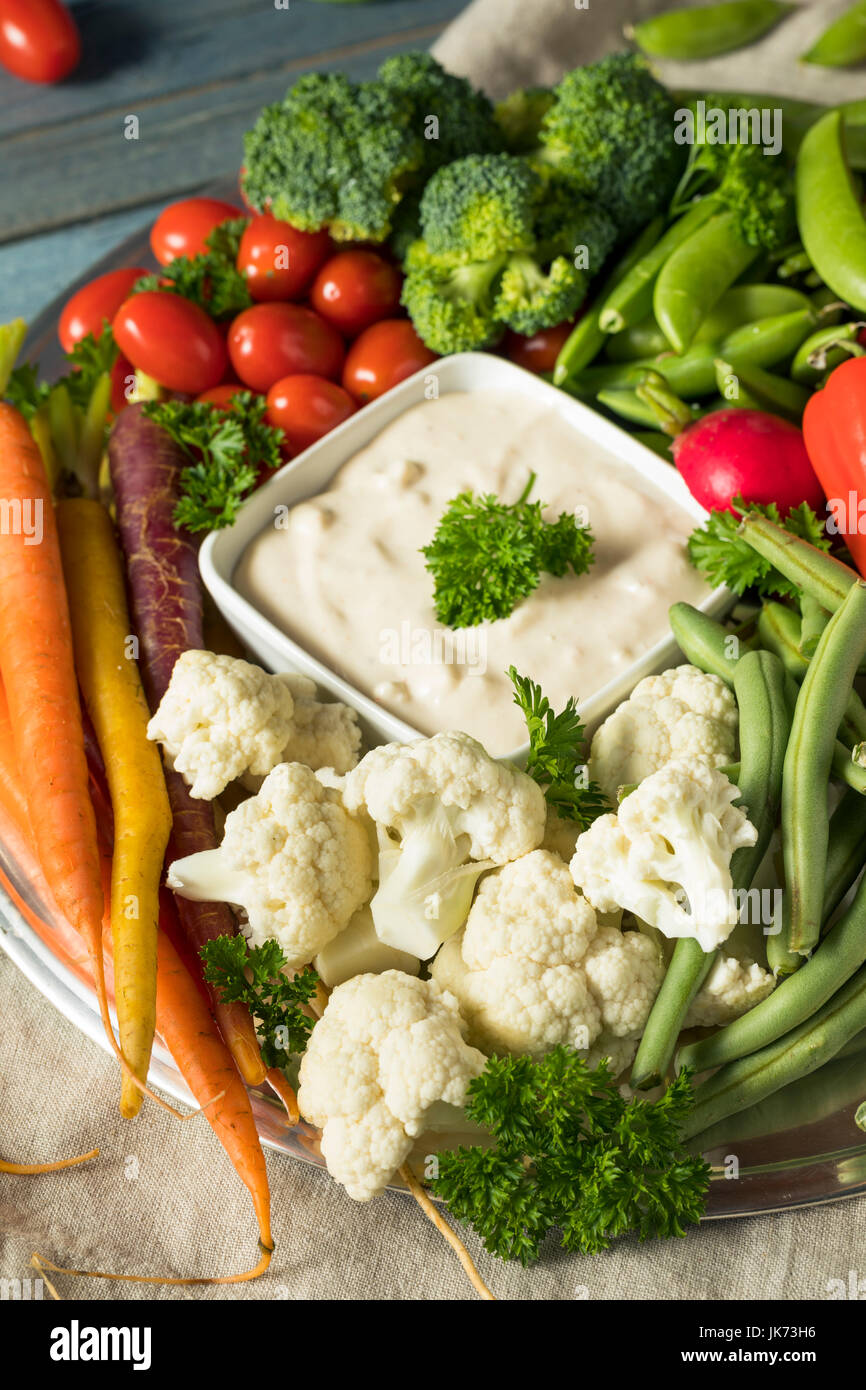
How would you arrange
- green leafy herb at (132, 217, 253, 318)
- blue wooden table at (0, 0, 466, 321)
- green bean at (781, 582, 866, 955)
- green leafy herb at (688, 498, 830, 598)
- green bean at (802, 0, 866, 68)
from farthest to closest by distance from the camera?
blue wooden table at (0, 0, 466, 321)
green bean at (802, 0, 866, 68)
green leafy herb at (132, 217, 253, 318)
green leafy herb at (688, 498, 830, 598)
green bean at (781, 582, 866, 955)

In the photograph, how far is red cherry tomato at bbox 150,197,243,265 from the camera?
287cm

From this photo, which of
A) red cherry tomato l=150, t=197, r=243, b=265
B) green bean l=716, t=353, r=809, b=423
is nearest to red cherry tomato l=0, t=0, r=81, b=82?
red cherry tomato l=150, t=197, r=243, b=265

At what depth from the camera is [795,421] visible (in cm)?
246

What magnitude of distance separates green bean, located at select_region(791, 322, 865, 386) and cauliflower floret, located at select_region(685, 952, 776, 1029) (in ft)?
4.30

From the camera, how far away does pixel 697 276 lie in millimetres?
2480

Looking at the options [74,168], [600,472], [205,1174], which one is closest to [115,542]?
[600,472]

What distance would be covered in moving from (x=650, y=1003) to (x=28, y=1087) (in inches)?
41.4

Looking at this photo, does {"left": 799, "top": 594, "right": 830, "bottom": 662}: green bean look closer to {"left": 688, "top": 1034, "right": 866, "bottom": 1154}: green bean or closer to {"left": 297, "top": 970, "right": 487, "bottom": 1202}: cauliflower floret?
{"left": 688, "top": 1034, "right": 866, "bottom": 1154}: green bean

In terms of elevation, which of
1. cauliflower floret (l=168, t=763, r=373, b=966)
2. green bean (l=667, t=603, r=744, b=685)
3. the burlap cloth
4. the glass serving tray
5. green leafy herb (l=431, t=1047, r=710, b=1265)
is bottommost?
the burlap cloth

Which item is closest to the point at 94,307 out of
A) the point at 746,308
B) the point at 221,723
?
the point at 221,723

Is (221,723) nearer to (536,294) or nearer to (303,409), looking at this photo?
(303,409)

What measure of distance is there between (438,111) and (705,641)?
144cm

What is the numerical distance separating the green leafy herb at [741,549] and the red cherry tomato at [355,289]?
1.00 metres

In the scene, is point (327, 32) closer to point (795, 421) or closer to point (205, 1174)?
point (795, 421)
